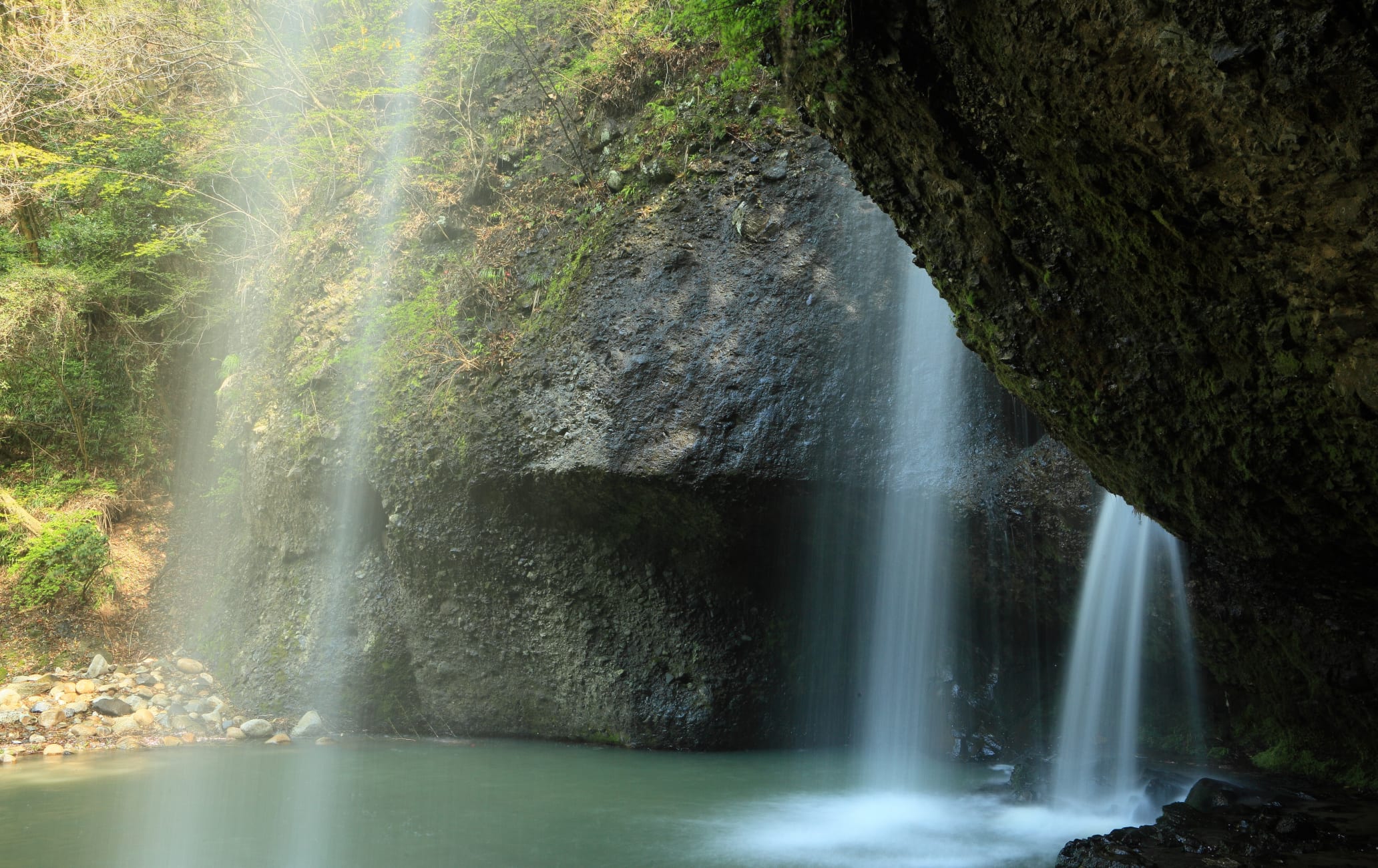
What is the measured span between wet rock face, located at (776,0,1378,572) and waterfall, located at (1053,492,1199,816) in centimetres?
215

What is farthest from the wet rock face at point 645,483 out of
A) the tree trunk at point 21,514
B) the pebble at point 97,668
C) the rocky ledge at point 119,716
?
the tree trunk at point 21,514

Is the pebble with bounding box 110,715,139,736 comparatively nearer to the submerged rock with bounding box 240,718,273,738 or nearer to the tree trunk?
the submerged rock with bounding box 240,718,273,738

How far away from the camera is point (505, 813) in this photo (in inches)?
267

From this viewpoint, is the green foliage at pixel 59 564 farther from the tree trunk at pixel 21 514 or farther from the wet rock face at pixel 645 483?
the wet rock face at pixel 645 483

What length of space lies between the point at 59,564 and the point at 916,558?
10528mm

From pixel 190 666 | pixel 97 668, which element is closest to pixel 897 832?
pixel 190 666

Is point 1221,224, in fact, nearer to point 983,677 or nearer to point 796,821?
point 796,821

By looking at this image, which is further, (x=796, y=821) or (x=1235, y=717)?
(x=1235, y=717)

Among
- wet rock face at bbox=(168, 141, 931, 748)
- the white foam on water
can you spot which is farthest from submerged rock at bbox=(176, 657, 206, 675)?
the white foam on water

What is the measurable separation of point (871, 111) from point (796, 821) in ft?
16.0

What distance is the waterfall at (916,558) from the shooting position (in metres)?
7.86

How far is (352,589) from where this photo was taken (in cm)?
980

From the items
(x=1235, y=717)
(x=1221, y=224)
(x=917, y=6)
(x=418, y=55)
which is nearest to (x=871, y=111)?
(x=917, y=6)

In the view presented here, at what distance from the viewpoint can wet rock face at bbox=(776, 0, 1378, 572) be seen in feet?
9.21
